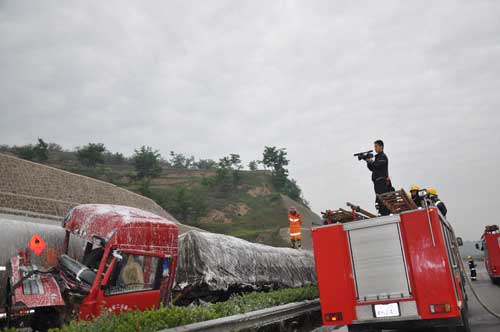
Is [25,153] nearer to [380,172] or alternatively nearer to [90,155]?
[90,155]

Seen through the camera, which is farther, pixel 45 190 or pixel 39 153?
pixel 39 153

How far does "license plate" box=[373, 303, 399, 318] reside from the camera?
6.09m

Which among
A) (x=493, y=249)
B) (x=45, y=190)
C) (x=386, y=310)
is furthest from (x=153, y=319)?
(x=45, y=190)

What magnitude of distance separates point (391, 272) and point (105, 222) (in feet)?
15.8

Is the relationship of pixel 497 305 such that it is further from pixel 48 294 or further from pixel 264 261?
pixel 48 294

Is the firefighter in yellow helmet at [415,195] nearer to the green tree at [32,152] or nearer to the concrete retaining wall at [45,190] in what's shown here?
the concrete retaining wall at [45,190]

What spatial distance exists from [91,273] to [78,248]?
2077mm

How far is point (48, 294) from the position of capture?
6.26m

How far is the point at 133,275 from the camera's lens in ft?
23.2

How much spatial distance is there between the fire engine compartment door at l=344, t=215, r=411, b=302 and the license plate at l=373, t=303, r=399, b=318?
0.10 metres

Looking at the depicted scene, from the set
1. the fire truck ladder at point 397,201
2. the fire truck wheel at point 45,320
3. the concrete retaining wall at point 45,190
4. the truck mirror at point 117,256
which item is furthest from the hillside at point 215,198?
the fire truck wheel at point 45,320

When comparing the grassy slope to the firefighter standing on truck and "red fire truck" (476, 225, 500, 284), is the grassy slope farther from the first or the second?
the firefighter standing on truck

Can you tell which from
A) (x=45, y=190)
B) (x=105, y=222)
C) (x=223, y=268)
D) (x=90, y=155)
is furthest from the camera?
(x=90, y=155)

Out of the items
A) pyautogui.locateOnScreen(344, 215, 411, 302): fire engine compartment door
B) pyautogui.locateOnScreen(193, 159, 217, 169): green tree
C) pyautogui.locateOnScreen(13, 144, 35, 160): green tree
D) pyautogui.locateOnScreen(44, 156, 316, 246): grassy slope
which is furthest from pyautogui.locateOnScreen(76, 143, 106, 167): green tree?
pyautogui.locateOnScreen(344, 215, 411, 302): fire engine compartment door
